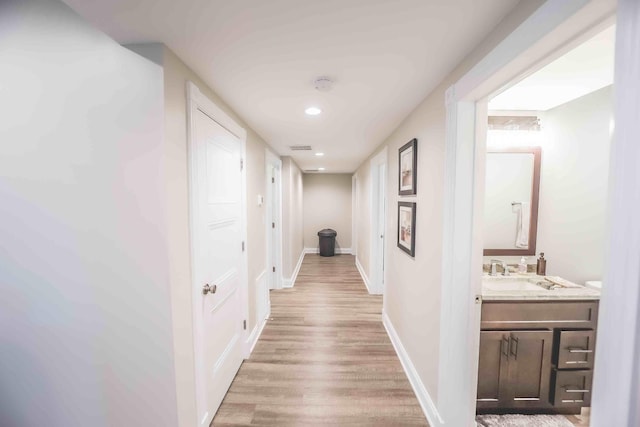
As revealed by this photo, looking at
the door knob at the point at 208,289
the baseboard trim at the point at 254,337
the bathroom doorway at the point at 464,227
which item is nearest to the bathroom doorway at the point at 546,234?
the bathroom doorway at the point at 464,227

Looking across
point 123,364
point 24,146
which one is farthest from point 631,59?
point 24,146

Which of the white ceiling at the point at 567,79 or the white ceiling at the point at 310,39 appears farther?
the white ceiling at the point at 567,79

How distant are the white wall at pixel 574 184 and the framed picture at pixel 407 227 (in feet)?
2.99

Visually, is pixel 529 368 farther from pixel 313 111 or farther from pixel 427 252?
pixel 313 111

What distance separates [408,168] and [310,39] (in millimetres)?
1391

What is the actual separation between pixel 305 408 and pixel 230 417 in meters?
0.53

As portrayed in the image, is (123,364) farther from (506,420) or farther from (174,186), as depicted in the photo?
(506,420)

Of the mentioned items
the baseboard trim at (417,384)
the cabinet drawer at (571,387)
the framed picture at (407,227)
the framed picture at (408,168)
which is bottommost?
the baseboard trim at (417,384)

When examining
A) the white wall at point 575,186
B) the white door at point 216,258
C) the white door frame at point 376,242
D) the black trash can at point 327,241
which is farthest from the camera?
the black trash can at point 327,241

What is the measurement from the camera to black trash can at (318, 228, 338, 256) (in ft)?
22.2

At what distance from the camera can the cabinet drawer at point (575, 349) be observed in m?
1.67

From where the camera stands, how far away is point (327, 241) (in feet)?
22.3

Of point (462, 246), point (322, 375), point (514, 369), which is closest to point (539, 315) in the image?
point (514, 369)

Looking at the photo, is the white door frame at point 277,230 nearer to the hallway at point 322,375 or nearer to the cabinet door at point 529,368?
the hallway at point 322,375
